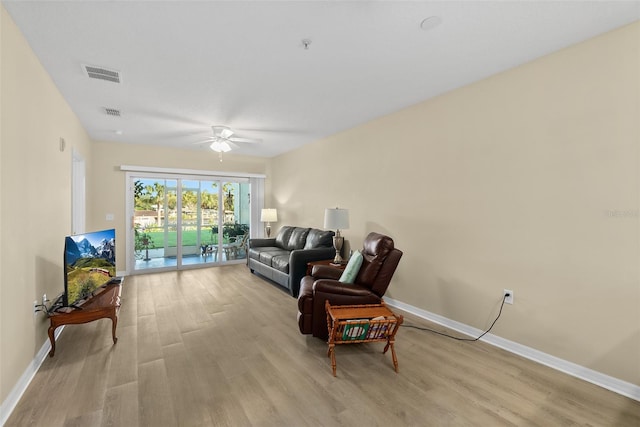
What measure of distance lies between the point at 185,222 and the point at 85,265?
10.7 ft

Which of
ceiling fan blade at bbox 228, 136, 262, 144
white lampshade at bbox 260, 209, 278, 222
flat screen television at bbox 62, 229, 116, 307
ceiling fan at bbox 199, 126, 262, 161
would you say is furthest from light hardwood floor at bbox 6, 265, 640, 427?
white lampshade at bbox 260, 209, 278, 222

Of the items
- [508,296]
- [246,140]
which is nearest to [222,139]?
[246,140]

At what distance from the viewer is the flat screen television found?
8.34 ft

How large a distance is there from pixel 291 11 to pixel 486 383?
3.02 meters

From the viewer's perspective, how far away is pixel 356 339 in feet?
7.73

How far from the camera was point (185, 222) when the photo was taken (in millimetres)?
5977

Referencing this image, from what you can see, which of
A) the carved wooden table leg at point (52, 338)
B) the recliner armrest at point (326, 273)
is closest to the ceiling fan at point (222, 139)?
the recliner armrest at point (326, 273)

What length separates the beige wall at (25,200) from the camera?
182cm

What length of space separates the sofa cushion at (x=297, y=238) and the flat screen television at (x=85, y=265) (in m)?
2.74

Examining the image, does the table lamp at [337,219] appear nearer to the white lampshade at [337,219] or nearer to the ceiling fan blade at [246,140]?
the white lampshade at [337,219]

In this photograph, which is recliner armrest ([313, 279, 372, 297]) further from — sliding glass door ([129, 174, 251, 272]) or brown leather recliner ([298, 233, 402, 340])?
sliding glass door ([129, 174, 251, 272])

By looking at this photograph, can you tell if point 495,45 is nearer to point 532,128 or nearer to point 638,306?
point 532,128

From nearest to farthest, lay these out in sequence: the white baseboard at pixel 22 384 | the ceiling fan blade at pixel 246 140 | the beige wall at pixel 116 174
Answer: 1. the white baseboard at pixel 22 384
2. the ceiling fan blade at pixel 246 140
3. the beige wall at pixel 116 174

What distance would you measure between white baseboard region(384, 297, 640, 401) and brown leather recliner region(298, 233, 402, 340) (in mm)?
995
